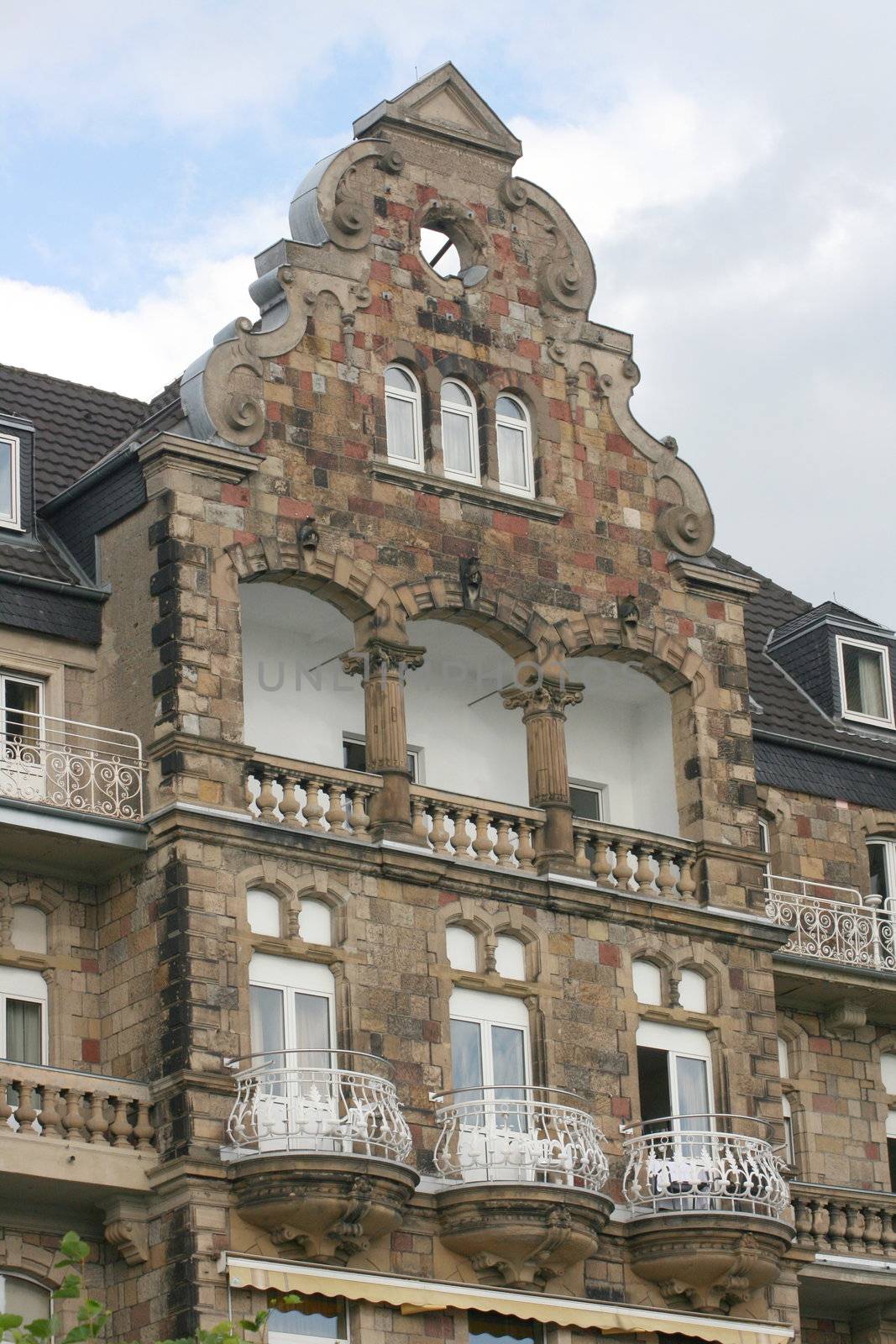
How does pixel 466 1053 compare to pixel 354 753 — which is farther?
pixel 354 753

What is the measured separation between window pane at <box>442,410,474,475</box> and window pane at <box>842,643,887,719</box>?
896 centimetres

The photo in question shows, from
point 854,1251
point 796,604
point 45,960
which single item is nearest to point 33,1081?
point 45,960

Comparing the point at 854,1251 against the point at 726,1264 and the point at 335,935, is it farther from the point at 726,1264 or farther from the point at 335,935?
the point at 335,935

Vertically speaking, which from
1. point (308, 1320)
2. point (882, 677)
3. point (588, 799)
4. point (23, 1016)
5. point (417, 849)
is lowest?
point (308, 1320)

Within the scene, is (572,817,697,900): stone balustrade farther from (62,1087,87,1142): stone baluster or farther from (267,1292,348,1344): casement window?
(62,1087,87,1142): stone baluster

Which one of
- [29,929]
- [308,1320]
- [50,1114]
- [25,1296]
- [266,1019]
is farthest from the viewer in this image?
[29,929]

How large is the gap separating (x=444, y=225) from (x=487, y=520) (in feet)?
14.2

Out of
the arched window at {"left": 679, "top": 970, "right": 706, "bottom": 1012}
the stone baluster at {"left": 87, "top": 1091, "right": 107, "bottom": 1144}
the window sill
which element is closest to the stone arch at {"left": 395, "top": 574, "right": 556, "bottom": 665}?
the window sill

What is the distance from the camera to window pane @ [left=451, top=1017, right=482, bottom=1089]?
38469 millimetres

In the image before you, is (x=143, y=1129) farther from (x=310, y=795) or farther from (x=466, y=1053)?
(x=310, y=795)

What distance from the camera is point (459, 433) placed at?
1639 inches

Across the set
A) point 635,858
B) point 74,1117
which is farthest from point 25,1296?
point 635,858

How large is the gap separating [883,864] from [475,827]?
29.8 ft

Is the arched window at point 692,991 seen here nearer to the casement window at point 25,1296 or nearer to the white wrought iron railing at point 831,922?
the white wrought iron railing at point 831,922
